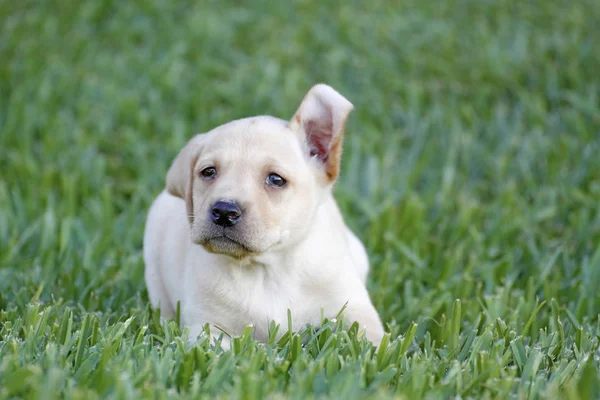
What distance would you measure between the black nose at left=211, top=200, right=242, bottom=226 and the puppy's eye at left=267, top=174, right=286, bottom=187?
28 centimetres

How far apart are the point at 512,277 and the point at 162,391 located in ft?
9.72

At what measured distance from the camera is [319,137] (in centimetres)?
430

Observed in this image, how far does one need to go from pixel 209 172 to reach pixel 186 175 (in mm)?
194

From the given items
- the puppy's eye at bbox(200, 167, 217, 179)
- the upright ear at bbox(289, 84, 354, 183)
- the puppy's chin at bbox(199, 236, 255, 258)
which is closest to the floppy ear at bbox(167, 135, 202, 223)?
the puppy's eye at bbox(200, 167, 217, 179)

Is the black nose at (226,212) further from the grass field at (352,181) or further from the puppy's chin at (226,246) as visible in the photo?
the grass field at (352,181)

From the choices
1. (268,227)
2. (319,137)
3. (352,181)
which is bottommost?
(352,181)

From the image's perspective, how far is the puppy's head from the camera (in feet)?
12.6

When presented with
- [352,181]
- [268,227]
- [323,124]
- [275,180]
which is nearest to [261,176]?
[275,180]

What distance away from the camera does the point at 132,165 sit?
7238mm

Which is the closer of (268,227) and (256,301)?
(268,227)

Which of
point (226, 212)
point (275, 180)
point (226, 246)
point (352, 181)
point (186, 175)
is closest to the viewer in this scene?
point (226, 212)

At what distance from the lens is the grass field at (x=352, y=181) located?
367 centimetres

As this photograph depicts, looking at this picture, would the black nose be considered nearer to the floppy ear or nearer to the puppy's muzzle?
A: the puppy's muzzle

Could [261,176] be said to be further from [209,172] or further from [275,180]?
[209,172]
